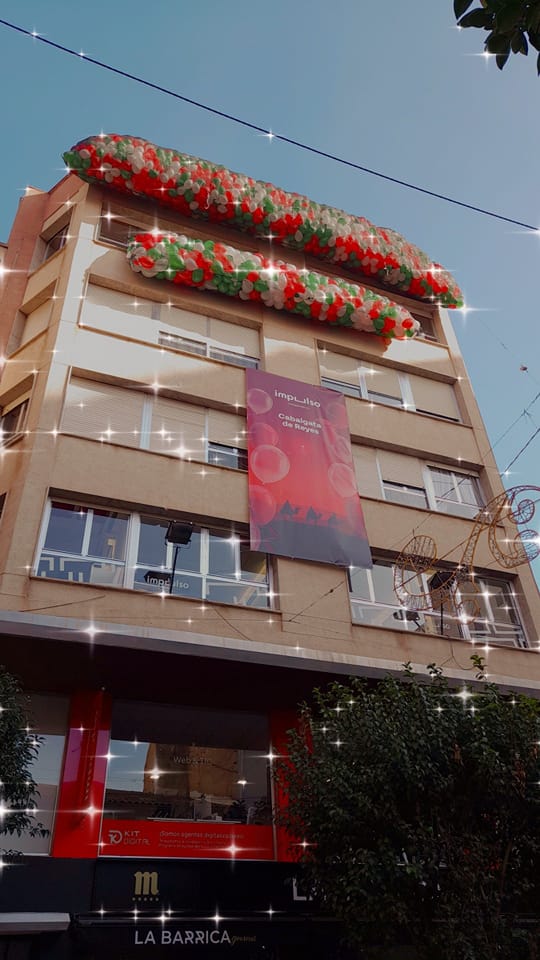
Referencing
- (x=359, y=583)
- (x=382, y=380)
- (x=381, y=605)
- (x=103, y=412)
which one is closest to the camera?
(x=381, y=605)

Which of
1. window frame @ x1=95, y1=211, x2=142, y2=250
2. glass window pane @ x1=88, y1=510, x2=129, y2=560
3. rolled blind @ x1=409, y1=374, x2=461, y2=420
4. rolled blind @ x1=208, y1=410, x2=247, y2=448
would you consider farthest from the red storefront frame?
window frame @ x1=95, y1=211, x2=142, y2=250

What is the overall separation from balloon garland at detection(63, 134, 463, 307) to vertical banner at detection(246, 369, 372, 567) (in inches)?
205

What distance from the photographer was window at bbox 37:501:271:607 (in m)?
11.4

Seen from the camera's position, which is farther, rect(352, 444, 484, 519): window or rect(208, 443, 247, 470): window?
rect(352, 444, 484, 519): window

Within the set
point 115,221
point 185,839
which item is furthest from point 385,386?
point 185,839

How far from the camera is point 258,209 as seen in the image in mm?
18484

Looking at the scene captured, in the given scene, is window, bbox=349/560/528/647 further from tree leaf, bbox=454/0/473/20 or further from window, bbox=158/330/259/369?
tree leaf, bbox=454/0/473/20

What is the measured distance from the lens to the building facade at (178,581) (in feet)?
30.2

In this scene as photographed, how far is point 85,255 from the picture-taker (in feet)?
53.3

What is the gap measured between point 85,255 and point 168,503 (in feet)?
23.2

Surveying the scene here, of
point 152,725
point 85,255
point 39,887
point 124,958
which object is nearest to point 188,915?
point 124,958

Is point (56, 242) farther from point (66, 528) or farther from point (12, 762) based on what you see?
point (12, 762)

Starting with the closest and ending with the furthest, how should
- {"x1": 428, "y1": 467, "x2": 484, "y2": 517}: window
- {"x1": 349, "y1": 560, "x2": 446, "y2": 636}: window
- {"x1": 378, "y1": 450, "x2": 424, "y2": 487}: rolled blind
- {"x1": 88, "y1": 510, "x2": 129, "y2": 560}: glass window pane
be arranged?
{"x1": 88, "y1": 510, "x2": 129, "y2": 560}: glass window pane → {"x1": 349, "y1": 560, "x2": 446, "y2": 636}: window → {"x1": 378, "y1": 450, "x2": 424, "y2": 487}: rolled blind → {"x1": 428, "y1": 467, "x2": 484, "y2": 517}: window

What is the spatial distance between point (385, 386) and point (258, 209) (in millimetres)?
5706
